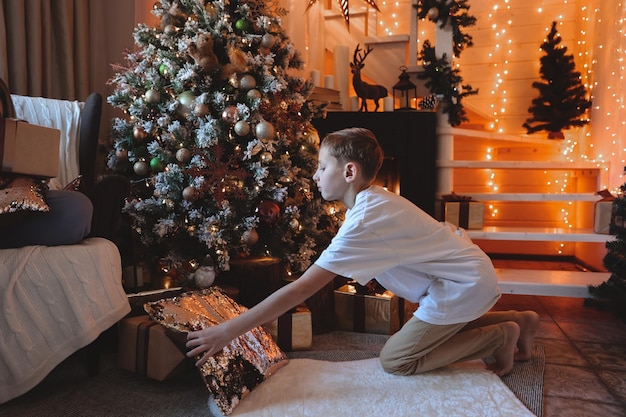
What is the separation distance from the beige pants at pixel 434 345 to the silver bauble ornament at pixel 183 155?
Answer: 1126 millimetres

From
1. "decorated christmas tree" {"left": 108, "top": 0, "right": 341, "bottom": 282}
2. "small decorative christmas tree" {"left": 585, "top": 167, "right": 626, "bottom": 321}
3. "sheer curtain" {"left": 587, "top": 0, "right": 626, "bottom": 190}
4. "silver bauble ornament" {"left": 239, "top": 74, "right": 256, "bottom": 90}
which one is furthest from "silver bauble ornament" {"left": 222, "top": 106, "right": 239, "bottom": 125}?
"sheer curtain" {"left": 587, "top": 0, "right": 626, "bottom": 190}

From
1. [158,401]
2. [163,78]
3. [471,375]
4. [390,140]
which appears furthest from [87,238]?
[390,140]

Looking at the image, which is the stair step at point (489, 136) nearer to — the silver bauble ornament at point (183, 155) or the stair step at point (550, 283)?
the stair step at point (550, 283)

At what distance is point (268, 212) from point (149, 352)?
0.76 metres

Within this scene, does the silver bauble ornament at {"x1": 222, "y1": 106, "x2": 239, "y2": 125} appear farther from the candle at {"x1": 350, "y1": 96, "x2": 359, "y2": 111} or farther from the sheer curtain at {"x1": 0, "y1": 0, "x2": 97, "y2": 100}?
the candle at {"x1": 350, "y1": 96, "x2": 359, "y2": 111}

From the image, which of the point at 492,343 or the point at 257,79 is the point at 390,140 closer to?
the point at 257,79

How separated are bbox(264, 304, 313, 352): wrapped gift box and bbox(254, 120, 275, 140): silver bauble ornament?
0.75 m

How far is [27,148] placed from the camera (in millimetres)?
1181

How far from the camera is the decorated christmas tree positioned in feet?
6.19

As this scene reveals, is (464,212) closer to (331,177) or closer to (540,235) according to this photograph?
(540,235)

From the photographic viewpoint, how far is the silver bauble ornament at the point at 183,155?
1.90 m

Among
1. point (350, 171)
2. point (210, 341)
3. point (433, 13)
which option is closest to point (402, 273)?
point (350, 171)

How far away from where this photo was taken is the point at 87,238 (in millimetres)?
1401

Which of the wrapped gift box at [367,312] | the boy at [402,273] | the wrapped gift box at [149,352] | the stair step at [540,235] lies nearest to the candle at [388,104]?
the stair step at [540,235]
